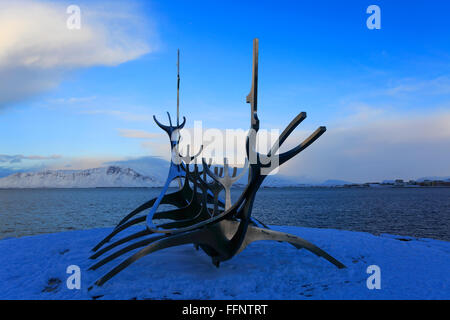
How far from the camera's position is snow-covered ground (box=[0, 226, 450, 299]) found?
6.93 metres

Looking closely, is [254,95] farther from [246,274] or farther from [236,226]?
[246,274]

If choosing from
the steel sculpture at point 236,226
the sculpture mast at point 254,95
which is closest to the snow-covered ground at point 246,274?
the steel sculpture at point 236,226

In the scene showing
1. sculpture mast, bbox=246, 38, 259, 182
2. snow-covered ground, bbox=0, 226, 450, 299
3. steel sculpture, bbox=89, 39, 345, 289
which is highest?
sculpture mast, bbox=246, 38, 259, 182

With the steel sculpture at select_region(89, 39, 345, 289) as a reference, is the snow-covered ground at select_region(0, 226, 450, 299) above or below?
below

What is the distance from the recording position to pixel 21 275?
8633 millimetres

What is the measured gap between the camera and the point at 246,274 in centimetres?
813

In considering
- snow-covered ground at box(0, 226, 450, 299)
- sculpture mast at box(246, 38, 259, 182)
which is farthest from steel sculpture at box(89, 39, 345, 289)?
snow-covered ground at box(0, 226, 450, 299)

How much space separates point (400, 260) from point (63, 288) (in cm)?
964

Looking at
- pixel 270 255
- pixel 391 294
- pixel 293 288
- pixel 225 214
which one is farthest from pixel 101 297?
pixel 391 294

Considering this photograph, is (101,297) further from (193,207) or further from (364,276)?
(364,276)

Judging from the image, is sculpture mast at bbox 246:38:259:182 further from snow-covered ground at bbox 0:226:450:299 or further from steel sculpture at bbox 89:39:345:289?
snow-covered ground at bbox 0:226:450:299

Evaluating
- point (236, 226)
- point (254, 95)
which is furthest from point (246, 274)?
point (254, 95)

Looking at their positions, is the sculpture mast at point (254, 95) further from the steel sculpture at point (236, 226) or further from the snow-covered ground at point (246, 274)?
the snow-covered ground at point (246, 274)

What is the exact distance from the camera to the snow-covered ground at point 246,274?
22.7ft
